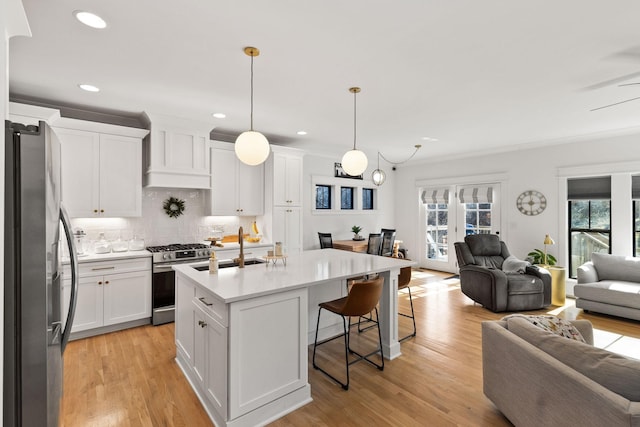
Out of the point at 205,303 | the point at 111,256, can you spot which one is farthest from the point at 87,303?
the point at 205,303

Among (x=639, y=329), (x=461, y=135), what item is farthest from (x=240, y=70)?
(x=639, y=329)

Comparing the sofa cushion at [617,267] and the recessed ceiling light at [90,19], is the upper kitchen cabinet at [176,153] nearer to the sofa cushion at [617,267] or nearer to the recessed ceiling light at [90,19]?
the recessed ceiling light at [90,19]

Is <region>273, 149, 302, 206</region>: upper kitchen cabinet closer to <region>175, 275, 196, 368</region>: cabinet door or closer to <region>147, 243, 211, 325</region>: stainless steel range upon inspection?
<region>147, 243, 211, 325</region>: stainless steel range

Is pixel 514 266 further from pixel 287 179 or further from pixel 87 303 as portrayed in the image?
pixel 87 303

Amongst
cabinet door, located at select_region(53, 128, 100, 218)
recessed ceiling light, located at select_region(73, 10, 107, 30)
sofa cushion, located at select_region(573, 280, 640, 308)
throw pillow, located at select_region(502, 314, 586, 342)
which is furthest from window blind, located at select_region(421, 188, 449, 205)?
recessed ceiling light, located at select_region(73, 10, 107, 30)

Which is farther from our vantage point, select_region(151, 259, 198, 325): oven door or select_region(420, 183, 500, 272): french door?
select_region(420, 183, 500, 272): french door

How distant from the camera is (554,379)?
Answer: 1.65m

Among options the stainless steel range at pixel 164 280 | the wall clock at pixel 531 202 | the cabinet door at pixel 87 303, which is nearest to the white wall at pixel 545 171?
the wall clock at pixel 531 202

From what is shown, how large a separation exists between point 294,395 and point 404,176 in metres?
6.37

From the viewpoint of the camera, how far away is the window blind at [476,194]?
6277 millimetres

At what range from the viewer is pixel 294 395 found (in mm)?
2287

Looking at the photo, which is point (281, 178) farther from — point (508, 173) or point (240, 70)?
point (508, 173)

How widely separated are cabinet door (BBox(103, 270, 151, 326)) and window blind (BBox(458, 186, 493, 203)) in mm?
5936

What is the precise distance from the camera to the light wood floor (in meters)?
2.17
